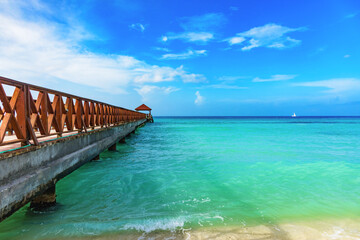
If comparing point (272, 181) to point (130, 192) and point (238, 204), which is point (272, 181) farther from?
point (130, 192)

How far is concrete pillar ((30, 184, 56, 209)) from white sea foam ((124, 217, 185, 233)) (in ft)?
6.59

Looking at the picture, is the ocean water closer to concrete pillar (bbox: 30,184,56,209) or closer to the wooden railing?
concrete pillar (bbox: 30,184,56,209)

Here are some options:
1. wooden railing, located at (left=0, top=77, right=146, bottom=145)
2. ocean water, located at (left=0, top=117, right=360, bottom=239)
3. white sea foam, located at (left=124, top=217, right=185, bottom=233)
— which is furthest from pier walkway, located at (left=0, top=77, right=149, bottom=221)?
white sea foam, located at (left=124, top=217, right=185, bottom=233)

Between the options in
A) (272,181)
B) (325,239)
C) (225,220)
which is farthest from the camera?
(272,181)

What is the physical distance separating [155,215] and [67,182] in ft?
12.7

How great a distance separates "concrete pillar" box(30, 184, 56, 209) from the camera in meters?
5.00

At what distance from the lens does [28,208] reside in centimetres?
496

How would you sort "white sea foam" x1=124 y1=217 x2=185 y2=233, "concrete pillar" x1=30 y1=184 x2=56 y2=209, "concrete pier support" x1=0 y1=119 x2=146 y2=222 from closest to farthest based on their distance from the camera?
"concrete pier support" x1=0 y1=119 x2=146 y2=222, "white sea foam" x1=124 y1=217 x2=185 y2=233, "concrete pillar" x1=30 y1=184 x2=56 y2=209

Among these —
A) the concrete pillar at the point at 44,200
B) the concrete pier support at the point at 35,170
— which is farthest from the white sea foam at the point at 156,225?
the concrete pillar at the point at 44,200

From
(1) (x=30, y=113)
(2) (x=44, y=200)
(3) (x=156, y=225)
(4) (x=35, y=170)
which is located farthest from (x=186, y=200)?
(1) (x=30, y=113)

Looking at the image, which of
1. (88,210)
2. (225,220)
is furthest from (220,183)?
(88,210)

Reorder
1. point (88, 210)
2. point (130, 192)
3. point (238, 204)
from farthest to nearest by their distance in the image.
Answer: point (130, 192) → point (238, 204) → point (88, 210)

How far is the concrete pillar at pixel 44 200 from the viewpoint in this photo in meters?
5.00

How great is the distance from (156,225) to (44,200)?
8.70 ft
